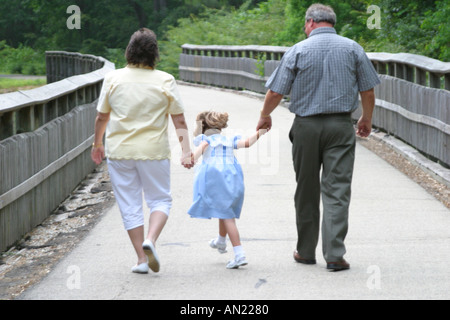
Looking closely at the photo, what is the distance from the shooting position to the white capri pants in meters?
6.47

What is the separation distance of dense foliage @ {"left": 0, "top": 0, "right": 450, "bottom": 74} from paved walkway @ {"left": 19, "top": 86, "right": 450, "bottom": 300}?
7.89 meters

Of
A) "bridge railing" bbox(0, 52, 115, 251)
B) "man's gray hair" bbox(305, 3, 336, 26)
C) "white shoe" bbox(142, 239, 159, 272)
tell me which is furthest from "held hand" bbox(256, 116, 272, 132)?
"bridge railing" bbox(0, 52, 115, 251)

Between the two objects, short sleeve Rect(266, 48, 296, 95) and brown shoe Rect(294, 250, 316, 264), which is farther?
brown shoe Rect(294, 250, 316, 264)

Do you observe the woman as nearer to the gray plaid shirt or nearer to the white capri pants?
the white capri pants

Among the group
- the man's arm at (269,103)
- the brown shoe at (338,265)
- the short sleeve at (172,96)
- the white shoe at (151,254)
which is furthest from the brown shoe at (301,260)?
the short sleeve at (172,96)

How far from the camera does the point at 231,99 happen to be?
2242cm

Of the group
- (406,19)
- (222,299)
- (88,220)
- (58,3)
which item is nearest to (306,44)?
(222,299)

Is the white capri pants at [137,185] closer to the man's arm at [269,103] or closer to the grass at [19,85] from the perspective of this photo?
the man's arm at [269,103]

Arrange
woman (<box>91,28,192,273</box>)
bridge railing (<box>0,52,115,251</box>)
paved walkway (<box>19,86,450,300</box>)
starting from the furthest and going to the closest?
1. bridge railing (<box>0,52,115,251</box>)
2. woman (<box>91,28,192,273</box>)
3. paved walkway (<box>19,86,450,300</box>)

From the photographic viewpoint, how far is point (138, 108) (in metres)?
6.38

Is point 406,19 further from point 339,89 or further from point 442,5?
point 339,89

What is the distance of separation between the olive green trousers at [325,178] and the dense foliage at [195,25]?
10.2 metres

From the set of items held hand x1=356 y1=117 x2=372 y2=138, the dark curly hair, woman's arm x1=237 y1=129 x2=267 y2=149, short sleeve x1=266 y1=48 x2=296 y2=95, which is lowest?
woman's arm x1=237 y1=129 x2=267 y2=149

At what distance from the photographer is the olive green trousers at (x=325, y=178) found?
6570 millimetres
